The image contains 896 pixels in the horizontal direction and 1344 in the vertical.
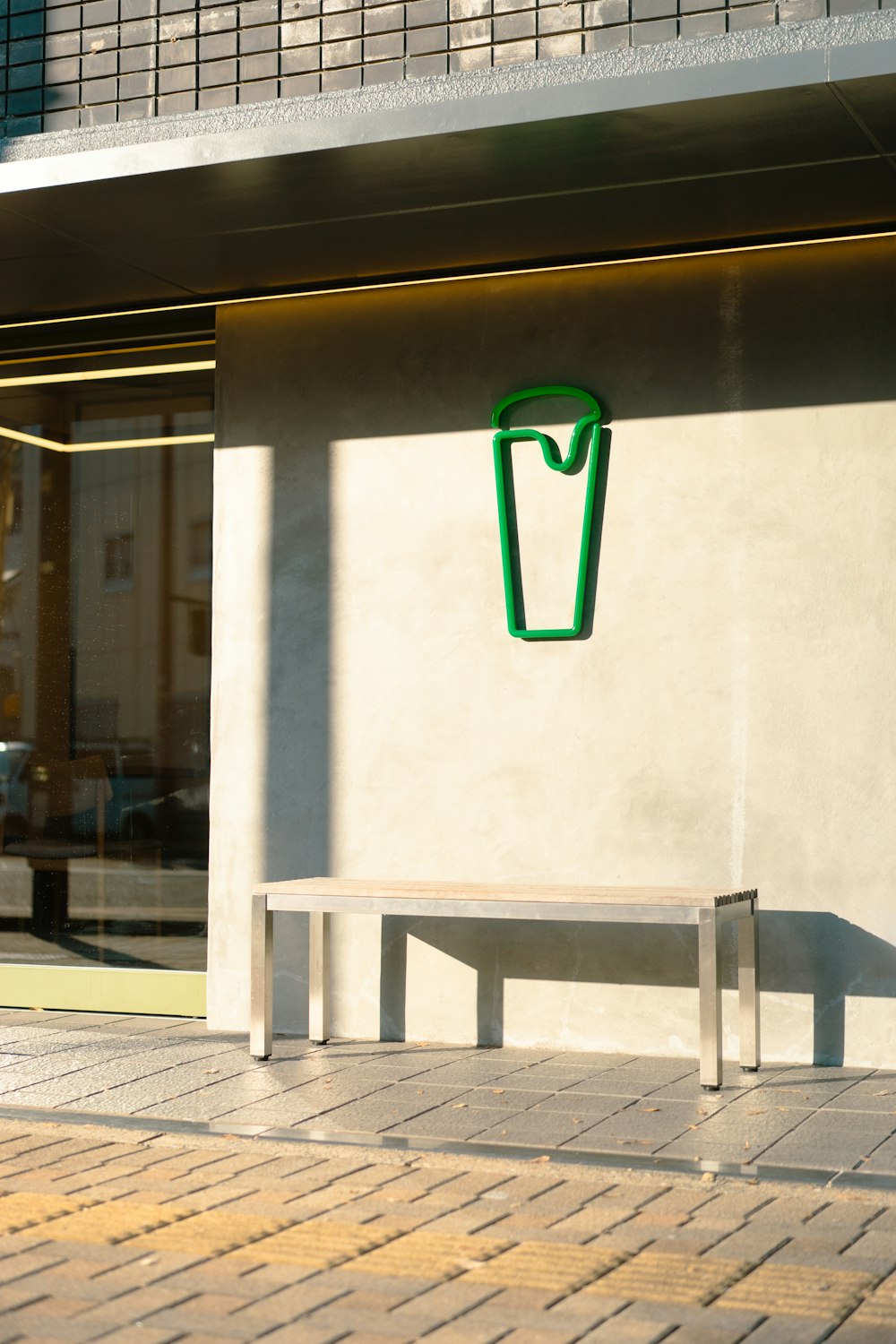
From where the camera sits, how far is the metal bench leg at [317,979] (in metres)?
7.29

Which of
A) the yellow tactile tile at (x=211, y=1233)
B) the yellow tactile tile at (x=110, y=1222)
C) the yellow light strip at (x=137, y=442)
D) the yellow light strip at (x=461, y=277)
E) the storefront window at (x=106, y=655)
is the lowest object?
the yellow tactile tile at (x=110, y=1222)

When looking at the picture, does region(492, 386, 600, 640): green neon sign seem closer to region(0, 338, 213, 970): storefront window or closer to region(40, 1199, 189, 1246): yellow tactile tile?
region(0, 338, 213, 970): storefront window

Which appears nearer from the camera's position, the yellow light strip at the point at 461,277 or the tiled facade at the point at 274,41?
the tiled facade at the point at 274,41

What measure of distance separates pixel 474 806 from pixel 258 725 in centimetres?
115

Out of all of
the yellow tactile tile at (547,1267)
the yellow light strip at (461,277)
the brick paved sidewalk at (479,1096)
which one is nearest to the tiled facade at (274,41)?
the yellow light strip at (461,277)

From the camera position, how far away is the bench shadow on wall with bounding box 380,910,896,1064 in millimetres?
6715

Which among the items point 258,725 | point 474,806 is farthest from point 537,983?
point 258,725

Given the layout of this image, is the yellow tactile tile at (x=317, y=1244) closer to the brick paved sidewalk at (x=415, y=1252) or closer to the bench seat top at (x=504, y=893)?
the brick paved sidewalk at (x=415, y=1252)

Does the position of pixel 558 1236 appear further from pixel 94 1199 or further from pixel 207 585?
pixel 207 585

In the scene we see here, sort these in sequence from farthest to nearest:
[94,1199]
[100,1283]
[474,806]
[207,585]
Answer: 1. [207,585]
2. [474,806]
3. [94,1199]
4. [100,1283]

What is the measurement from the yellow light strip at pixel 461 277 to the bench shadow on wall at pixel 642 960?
9.23ft

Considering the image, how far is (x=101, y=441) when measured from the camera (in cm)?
836

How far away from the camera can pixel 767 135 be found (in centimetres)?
571

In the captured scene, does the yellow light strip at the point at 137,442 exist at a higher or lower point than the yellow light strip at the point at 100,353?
lower
